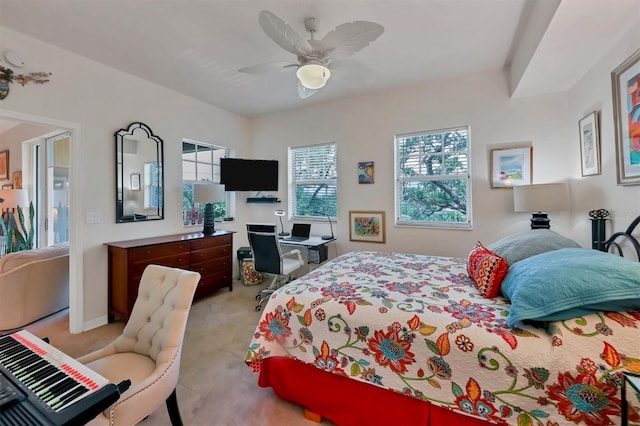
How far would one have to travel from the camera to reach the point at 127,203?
10.6 ft

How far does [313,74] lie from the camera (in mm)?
2098

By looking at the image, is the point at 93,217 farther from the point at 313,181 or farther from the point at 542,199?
the point at 542,199

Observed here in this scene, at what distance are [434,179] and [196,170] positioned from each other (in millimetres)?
3496

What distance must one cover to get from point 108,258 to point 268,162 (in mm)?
2536

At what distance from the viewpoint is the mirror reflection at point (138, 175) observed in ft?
10.3

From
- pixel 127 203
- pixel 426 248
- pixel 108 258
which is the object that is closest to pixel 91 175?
pixel 127 203

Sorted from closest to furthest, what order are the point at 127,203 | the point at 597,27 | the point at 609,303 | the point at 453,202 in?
the point at 609,303, the point at 597,27, the point at 127,203, the point at 453,202

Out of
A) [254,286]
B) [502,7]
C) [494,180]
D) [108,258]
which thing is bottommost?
[254,286]

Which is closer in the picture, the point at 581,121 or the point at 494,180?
the point at 581,121

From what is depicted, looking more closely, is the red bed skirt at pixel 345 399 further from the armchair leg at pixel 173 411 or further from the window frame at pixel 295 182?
the window frame at pixel 295 182

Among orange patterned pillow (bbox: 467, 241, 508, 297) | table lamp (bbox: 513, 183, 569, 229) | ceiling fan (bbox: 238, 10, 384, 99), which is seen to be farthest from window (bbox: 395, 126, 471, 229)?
ceiling fan (bbox: 238, 10, 384, 99)

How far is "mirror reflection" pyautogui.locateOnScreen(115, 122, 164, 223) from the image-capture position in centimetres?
315

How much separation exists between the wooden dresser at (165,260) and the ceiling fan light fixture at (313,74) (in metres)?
2.40

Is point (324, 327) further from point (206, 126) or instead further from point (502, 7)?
point (206, 126)
